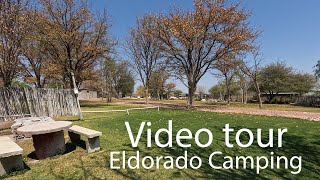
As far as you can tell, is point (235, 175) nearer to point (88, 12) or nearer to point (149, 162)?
point (149, 162)

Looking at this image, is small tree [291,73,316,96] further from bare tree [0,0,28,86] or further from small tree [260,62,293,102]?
bare tree [0,0,28,86]

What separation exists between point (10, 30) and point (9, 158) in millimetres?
8205

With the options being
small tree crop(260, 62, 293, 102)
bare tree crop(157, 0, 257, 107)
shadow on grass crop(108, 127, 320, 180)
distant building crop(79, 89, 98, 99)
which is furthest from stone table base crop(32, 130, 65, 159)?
distant building crop(79, 89, 98, 99)

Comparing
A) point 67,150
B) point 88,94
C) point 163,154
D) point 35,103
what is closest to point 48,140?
point 67,150

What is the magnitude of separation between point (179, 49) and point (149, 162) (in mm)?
18072

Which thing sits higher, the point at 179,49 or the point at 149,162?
the point at 179,49

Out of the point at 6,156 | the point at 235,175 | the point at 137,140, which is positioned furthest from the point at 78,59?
the point at 235,175

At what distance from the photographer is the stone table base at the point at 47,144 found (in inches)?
246

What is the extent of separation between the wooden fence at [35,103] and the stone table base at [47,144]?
6.99 m

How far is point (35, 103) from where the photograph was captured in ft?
44.0

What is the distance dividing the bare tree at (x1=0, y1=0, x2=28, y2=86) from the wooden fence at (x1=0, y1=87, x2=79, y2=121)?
1341 mm

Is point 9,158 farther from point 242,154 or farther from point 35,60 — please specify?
point 35,60

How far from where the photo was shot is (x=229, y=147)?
6680 mm

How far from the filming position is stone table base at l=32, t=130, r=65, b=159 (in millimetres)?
6258
